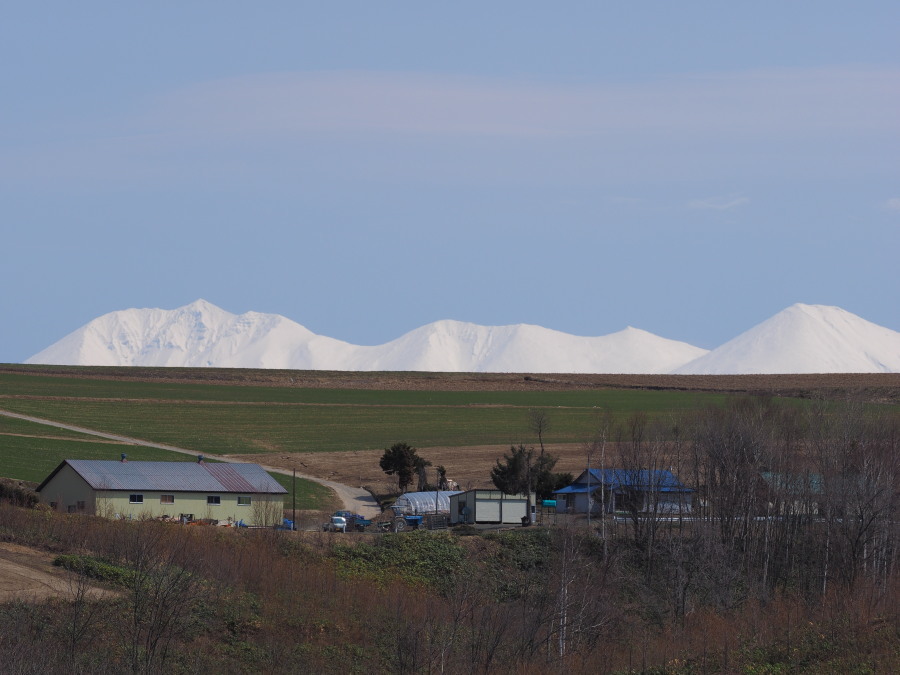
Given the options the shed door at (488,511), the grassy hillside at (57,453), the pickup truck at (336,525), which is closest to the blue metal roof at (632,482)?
the shed door at (488,511)

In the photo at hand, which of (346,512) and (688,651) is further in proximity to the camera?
(346,512)

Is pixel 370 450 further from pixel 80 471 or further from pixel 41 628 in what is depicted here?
pixel 41 628

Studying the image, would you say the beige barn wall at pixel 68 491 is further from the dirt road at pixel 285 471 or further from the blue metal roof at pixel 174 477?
the dirt road at pixel 285 471

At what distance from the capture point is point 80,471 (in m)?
70.9

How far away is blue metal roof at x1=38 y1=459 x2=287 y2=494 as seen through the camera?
71000 mm

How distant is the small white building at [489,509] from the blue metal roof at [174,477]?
1090cm

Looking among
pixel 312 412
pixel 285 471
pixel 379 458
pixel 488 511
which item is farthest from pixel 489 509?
pixel 312 412

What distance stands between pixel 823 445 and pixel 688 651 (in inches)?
1273

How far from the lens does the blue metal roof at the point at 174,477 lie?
233 ft

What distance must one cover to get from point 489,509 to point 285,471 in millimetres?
22139

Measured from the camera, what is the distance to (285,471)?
90.3m

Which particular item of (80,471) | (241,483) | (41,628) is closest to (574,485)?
(241,483)

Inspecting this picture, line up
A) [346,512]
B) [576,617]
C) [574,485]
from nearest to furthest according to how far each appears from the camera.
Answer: [576,617] < [346,512] < [574,485]

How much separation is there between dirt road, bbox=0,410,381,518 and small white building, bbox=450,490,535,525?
24.1 ft
